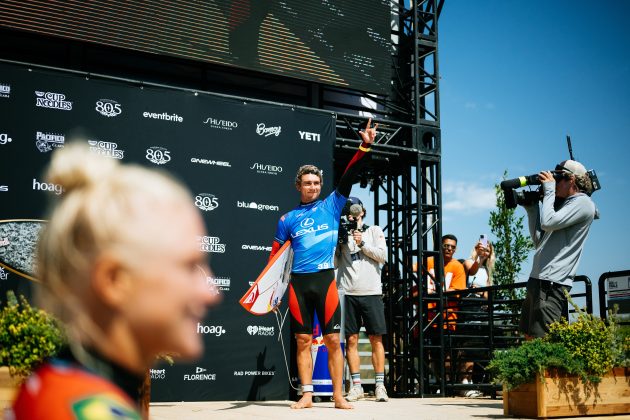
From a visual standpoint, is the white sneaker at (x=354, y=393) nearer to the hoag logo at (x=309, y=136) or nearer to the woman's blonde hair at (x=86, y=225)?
the hoag logo at (x=309, y=136)

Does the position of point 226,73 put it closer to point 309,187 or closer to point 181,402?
point 309,187

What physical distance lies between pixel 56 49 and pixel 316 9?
11.4 ft

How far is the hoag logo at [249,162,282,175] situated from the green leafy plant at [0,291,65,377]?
14.6 ft

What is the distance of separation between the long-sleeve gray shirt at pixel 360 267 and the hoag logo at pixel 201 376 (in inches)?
70.1

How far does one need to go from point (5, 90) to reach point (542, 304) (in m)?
5.73

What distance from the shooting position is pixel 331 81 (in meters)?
9.53

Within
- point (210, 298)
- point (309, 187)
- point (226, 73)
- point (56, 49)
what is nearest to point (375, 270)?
point (309, 187)

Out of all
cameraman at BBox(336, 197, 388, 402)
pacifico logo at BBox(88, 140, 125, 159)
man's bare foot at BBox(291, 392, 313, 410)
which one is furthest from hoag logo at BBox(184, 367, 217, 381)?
pacifico logo at BBox(88, 140, 125, 159)

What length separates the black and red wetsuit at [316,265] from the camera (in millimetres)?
6352

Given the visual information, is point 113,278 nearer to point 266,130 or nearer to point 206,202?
point 206,202

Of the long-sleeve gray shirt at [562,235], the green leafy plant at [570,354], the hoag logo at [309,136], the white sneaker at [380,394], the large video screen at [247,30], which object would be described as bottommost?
the white sneaker at [380,394]

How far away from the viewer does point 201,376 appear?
7.71m

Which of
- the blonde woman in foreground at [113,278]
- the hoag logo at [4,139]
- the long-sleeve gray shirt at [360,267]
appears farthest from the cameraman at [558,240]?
the hoag logo at [4,139]

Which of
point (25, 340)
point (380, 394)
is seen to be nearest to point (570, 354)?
point (380, 394)
